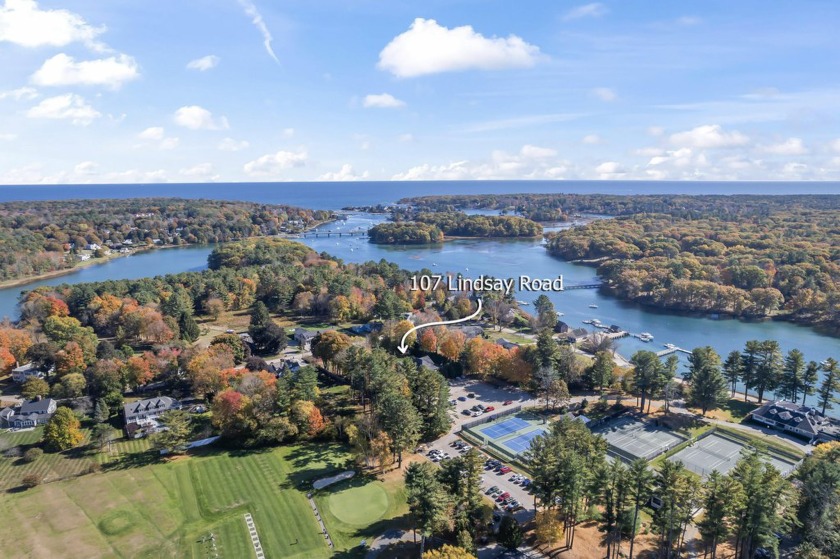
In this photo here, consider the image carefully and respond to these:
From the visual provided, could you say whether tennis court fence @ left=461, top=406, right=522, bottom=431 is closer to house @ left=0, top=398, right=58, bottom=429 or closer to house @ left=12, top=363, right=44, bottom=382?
house @ left=0, top=398, right=58, bottom=429

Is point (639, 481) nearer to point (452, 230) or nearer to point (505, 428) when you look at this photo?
point (505, 428)

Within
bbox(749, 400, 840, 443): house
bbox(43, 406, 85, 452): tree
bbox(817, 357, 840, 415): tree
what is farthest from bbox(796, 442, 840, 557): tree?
bbox(43, 406, 85, 452): tree

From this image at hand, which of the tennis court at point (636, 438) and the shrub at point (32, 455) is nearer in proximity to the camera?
the shrub at point (32, 455)

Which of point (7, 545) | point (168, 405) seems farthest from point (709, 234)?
point (7, 545)

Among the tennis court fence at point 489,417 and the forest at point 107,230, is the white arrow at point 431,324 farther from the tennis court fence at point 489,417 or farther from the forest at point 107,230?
the forest at point 107,230

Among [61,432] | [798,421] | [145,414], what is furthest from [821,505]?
[61,432]

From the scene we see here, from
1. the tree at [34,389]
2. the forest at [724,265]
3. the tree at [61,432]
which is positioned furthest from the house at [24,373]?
the forest at [724,265]
